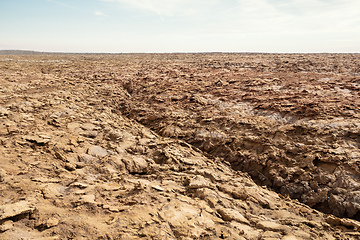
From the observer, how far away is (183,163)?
549 centimetres

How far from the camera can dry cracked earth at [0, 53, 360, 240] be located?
318 cm

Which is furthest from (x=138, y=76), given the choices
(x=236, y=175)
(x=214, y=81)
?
(x=236, y=175)

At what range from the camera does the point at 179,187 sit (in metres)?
4.39

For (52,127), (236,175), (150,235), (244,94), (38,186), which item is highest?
(244,94)

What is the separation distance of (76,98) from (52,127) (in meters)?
3.20

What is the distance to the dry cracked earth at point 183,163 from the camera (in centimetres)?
318

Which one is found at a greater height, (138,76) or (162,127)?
(138,76)

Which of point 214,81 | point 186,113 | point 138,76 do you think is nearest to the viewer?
point 186,113

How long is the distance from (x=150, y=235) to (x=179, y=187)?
61.1 inches

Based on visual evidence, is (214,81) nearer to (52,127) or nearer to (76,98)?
(76,98)

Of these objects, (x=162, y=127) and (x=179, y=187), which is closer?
(x=179, y=187)

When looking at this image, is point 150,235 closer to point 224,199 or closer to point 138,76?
point 224,199

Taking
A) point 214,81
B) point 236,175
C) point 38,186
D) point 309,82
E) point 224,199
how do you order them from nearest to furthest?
point 38,186 → point 224,199 → point 236,175 → point 309,82 → point 214,81

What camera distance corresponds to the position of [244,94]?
971 centimetres
